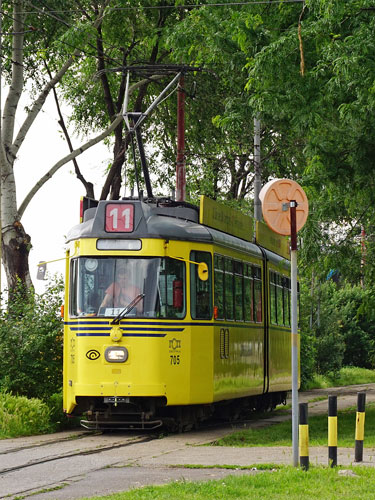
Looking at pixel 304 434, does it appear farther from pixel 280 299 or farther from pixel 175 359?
pixel 280 299

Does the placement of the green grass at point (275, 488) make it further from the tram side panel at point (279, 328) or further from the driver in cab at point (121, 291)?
the tram side panel at point (279, 328)

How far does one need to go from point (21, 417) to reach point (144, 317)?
104 inches

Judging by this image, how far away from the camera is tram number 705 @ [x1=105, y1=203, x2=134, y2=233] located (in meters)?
17.9

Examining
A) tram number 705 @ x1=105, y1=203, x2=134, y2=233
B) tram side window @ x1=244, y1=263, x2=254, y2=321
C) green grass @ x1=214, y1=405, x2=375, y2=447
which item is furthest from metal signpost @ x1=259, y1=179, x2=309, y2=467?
tram side window @ x1=244, y1=263, x2=254, y2=321

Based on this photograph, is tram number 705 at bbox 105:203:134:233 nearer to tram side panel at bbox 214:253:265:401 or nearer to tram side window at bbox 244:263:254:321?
tram side panel at bbox 214:253:265:401

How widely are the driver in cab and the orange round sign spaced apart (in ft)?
16.5

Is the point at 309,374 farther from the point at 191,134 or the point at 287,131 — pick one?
the point at 287,131

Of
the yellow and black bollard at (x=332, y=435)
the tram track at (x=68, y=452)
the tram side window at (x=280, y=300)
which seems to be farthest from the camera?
the tram side window at (x=280, y=300)

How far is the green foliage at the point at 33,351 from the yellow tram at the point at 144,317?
198cm

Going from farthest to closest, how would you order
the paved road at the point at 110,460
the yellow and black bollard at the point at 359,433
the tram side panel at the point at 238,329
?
the tram side panel at the point at 238,329, the yellow and black bollard at the point at 359,433, the paved road at the point at 110,460

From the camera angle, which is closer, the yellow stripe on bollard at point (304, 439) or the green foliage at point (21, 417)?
the yellow stripe on bollard at point (304, 439)

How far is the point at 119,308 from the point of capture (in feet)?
58.0

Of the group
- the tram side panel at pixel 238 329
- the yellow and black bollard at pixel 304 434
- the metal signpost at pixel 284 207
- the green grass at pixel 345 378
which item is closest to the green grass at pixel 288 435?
the tram side panel at pixel 238 329

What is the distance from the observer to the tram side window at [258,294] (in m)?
21.7
